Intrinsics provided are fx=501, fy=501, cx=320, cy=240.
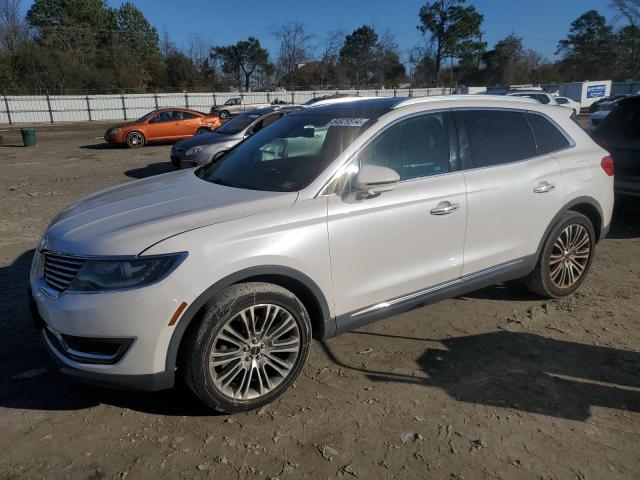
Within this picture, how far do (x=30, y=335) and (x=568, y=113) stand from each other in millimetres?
5071

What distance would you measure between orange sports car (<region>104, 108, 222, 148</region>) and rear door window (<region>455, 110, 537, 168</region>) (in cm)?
1551

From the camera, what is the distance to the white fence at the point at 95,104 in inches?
1426

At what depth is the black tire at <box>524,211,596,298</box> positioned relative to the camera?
169 inches

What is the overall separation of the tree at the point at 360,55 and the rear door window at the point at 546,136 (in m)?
69.4

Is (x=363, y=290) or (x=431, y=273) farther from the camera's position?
(x=431, y=273)

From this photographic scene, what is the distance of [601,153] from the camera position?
184 inches

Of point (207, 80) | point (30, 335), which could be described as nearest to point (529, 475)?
point (30, 335)

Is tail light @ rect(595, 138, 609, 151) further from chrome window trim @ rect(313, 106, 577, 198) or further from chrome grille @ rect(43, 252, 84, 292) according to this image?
chrome grille @ rect(43, 252, 84, 292)

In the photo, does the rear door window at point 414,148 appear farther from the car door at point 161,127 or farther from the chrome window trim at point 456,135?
the car door at point 161,127

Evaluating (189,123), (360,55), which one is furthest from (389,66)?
(189,123)

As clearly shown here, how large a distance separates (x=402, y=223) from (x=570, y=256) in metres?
2.11

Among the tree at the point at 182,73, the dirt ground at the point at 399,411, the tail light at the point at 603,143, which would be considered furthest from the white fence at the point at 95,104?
the dirt ground at the point at 399,411

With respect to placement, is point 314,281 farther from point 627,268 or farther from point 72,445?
point 627,268

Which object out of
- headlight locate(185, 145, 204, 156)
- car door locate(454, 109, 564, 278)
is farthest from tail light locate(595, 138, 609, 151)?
headlight locate(185, 145, 204, 156)
